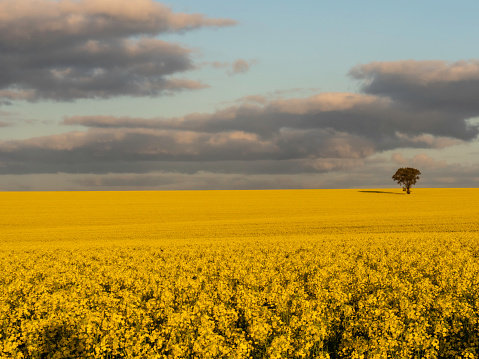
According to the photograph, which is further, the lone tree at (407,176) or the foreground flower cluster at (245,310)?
the lone tree at (407,176)

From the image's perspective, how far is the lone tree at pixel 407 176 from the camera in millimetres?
114188

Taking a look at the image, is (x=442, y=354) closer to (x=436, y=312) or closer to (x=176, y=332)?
(x=436, y=312)

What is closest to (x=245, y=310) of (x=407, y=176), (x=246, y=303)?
(x=246, y=303)

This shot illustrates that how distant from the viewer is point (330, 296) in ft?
49.1

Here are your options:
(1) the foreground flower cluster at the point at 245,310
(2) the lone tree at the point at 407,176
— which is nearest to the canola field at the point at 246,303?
(1) the foreground flower cluster at the point at 245,310

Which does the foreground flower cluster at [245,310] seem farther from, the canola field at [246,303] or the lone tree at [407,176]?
the lone tree at [407,176]

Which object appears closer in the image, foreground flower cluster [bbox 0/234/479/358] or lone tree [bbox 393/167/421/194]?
foreground flower cluster [bbox 0/234/479/358]

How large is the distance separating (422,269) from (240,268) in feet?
30.1

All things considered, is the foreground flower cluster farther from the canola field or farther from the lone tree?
the lone tree

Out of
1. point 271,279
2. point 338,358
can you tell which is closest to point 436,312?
point 338,358

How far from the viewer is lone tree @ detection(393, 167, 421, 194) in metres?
114

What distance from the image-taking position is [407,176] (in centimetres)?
11425

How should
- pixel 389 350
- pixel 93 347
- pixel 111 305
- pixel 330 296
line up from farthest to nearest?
pixel 330 296 < pixel 111 305 < pixel 93 347 < pixel 389 350

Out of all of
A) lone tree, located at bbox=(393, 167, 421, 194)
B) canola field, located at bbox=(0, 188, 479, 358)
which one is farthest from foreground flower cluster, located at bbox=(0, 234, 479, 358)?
lone tree, located at bbox=(393, 167, 421, 194)
